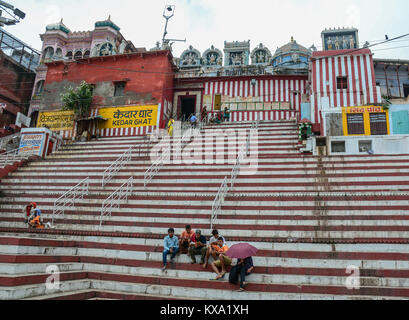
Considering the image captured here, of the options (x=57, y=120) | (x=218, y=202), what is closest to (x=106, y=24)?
(x=57, y=120)

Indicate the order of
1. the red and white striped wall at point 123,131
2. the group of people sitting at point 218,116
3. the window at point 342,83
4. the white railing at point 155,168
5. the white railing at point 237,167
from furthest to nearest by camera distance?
the red and white striped wall at point 123,131 < the group of people sitting at point 218,116 < the window at point 342,83 < the white railing at point 155,168 < the white railing at point 237,167

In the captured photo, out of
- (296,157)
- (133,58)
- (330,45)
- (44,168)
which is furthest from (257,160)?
(330,45)

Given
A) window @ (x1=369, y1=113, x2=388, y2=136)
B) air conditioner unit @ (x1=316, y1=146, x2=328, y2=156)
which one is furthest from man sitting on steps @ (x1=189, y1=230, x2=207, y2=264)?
window @ (x1=369, y1=113, x2=388, y2=136)

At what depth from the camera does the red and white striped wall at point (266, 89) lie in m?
21.8

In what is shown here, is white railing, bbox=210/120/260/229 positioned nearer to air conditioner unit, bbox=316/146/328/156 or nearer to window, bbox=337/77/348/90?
air conditioner unit, bbox=316/146/328/156

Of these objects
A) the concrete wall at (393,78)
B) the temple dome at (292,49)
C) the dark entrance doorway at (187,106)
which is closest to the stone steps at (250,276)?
the dark entrance doorway at (187,106)

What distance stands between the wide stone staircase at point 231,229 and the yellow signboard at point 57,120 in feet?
26.1

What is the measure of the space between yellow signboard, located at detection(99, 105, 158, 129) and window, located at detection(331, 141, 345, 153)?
11.0 meters

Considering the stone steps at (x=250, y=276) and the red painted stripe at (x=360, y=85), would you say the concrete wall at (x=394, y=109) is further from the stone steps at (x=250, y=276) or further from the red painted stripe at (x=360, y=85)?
the stone steps at (x=250, y=276)

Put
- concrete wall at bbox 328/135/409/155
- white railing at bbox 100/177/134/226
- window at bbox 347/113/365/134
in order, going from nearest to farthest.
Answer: white railing at bbox 100/177/134/226, concrete wall at bbox 328/135/409/155, window at bbox 347/113/365/134

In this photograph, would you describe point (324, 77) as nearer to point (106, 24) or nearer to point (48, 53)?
point (106, 24)

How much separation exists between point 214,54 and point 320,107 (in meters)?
18.9

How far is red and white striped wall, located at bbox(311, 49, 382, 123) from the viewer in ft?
57.0

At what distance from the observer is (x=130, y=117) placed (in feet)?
69.9
